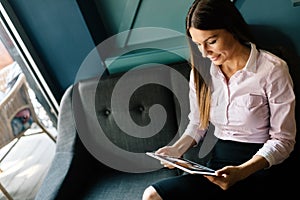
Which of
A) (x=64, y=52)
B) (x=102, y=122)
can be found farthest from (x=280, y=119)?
(x=64, y=52)

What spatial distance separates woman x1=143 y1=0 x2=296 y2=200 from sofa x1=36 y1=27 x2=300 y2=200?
0.20m

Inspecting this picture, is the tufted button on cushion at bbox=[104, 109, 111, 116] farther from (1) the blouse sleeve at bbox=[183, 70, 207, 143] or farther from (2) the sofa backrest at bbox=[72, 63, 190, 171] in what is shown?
(1) the blouse sleeve at bbox=[183, 70, 207, 143]

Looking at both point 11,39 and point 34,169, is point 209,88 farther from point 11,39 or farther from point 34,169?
point 34,169

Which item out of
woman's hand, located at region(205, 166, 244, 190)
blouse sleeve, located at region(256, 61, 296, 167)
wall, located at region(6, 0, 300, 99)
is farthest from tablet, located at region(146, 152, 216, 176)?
wall, located at region(6, 0, 300, 99)

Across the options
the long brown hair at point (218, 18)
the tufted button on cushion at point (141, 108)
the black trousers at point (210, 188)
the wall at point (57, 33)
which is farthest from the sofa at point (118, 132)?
→ the long brown hair at point (218, 18)

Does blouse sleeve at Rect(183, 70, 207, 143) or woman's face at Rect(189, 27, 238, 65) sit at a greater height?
woman's face at Rect(189, 27, 238, 65)

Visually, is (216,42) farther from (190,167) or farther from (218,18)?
(190,167)

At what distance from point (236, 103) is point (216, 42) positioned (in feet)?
0.86

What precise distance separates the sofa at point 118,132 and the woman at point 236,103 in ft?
0.67

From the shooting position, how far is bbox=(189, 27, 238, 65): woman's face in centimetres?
103

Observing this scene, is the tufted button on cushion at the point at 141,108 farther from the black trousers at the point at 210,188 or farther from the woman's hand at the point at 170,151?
the black trousers at the point at 210,188

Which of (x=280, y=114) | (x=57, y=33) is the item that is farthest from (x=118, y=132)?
(x=280, y=114)

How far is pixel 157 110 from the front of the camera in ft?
4.92

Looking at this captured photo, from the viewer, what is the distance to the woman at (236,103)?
1.02m
